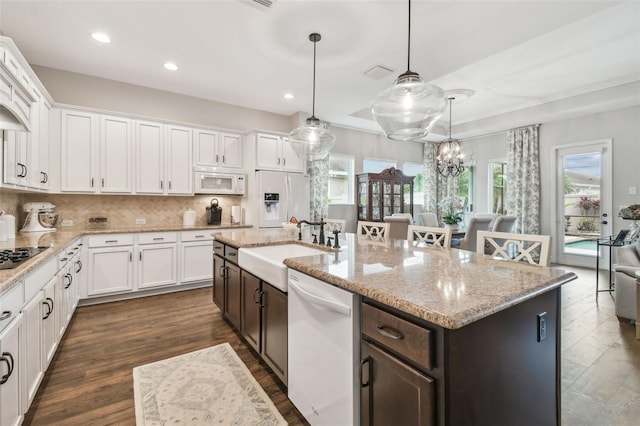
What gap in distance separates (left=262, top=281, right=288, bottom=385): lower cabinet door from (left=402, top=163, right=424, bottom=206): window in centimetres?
627

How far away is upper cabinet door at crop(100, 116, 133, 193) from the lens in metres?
3.80

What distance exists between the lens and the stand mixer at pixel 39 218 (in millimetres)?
3248

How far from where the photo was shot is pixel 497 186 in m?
6.99

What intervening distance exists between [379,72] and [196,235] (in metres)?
3.32

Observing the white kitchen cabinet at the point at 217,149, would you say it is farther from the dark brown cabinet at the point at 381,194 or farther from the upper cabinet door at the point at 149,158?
the dark brown cabinet at the point at 381,194

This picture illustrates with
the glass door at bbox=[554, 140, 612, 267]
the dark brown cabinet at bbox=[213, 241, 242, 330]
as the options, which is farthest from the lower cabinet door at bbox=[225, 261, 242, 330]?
the glass door at bbox=[554, 140, 612, 267]

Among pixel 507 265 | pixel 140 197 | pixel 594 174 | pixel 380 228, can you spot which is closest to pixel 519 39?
pixel 380 228

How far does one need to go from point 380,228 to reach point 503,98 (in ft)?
12.4

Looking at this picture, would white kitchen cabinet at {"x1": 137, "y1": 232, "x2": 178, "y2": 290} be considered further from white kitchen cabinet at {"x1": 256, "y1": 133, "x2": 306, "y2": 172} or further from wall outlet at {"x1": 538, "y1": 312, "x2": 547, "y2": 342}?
wall outlet at {"x1": 538, "y1": 312, "x2": 547, "y2": 342}

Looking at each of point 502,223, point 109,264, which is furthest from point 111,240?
point 502,223

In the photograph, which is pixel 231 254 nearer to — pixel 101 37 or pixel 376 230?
pixel 376 230

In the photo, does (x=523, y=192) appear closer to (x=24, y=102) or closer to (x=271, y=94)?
(x=271, y=94)

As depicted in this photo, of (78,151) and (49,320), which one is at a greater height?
(78,151)

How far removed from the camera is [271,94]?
4.50 meters
